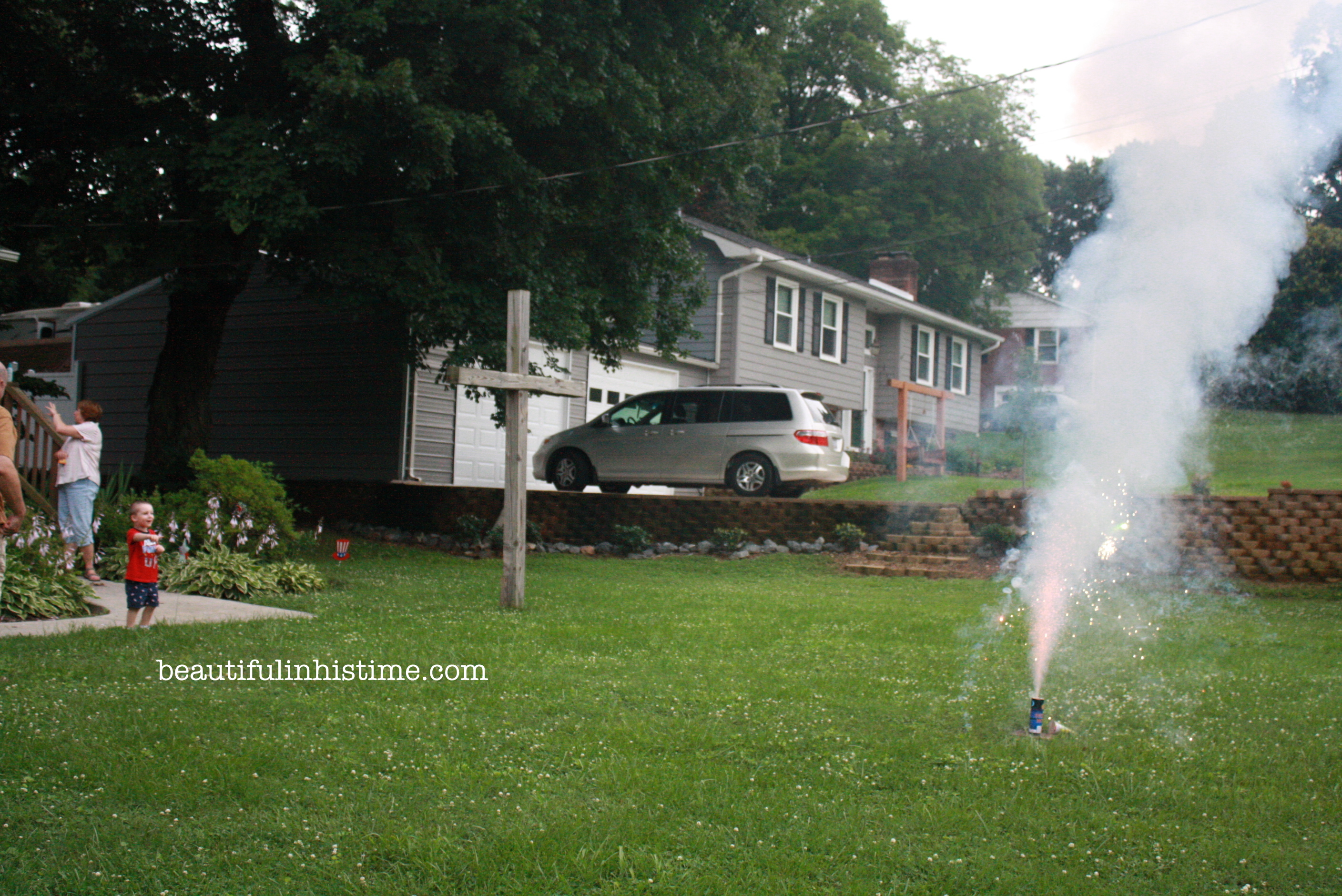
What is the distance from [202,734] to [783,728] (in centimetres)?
268

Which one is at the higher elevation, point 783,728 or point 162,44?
point 162,44

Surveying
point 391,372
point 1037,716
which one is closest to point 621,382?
point 391,372

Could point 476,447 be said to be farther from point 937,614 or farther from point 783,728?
point 783,728

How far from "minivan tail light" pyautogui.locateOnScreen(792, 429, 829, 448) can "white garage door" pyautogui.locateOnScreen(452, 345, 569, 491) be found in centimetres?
581

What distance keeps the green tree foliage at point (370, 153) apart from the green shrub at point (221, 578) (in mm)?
3493

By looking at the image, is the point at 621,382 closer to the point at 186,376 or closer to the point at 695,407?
the point at 695,407

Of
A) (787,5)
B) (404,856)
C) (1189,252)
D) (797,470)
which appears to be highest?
(787,5)

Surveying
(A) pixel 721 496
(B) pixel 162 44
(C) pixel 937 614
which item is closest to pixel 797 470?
(A) pixel 721 496

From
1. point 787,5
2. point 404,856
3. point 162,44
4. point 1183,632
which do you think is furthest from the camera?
point 787,5

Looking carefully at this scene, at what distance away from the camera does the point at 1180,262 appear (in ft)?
19.1

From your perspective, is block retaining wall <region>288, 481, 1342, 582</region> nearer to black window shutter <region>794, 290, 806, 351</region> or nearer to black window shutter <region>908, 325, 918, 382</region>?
black window shutter <region>794, 290, 806, 351</region>

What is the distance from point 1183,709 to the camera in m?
5.78

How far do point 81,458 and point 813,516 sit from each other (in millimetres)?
9110

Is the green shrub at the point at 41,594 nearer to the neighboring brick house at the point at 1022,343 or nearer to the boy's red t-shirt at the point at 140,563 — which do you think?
the boy's red t-shirt at the point at 140,563
